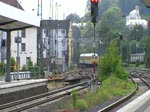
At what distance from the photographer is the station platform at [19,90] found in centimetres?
2359

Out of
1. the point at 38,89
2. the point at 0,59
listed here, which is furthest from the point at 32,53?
the point at 38,89

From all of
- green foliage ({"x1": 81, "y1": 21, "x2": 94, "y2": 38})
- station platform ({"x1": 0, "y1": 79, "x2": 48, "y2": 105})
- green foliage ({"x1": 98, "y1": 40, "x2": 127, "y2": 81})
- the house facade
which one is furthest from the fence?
green foliage ({"x1": 81, "y1": 21, "x2": 94, "y2": 38})

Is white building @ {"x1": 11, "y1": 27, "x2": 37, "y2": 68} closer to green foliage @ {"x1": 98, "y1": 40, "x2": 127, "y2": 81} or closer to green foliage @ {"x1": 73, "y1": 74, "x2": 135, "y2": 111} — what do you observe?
green foliage @ {"x1": 98, "y1": 40, "x2": 127, "y2": 81}

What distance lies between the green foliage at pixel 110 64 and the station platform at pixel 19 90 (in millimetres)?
6324

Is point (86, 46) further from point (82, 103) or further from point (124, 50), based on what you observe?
point (82, 103)

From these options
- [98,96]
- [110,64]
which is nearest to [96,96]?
[98,96]

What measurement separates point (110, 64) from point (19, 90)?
12357 millimetres

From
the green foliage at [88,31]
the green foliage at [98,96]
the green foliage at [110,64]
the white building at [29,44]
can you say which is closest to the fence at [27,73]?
the green foliage at [110,64]

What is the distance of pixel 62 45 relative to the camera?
10850 cm

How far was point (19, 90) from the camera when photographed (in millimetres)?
25797

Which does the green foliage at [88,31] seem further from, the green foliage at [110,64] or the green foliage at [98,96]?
the green foliage at [98,96]

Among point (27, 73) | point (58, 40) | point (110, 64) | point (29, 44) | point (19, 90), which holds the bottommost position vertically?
point (19, 90)

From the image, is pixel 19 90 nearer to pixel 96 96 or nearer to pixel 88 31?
pixel 96 96

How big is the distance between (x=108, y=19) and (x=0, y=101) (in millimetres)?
140606
